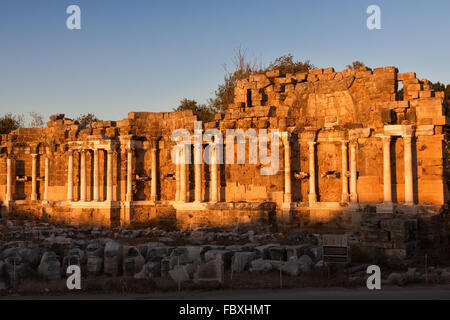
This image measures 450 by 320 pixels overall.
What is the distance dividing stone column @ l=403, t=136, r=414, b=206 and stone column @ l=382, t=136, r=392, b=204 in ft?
2.62

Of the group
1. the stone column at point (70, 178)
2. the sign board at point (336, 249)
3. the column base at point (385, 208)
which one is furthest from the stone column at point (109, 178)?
the sign board at point (336, 249)

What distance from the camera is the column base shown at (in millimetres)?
23281

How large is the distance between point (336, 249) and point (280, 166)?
41.4 feet

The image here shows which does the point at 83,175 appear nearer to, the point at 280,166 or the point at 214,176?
the point at 214,176

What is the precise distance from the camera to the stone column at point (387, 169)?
77.9 ft

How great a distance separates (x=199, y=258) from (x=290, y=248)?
9.59 ft

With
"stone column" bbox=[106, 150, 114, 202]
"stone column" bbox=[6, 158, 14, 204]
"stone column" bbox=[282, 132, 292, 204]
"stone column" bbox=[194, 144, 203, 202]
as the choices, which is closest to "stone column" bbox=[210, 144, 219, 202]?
"stone column" bbox=[194, 144, 203, 202]

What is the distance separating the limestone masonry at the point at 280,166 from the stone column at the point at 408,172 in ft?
0.14

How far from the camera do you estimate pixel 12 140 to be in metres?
35.3

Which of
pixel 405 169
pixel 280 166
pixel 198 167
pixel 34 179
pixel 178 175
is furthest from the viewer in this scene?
pixel 34 179

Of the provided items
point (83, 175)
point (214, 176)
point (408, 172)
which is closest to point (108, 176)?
point (83, 175)

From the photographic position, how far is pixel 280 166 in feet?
90.1
